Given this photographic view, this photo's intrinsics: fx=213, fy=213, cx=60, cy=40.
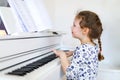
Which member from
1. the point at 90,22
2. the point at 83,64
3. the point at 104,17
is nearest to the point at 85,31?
the point at 90,22

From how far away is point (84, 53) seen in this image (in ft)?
4.65

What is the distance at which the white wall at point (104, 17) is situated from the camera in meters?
2.43

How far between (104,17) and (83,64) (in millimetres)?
1189

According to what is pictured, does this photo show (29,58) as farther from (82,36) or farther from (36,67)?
(82,36)

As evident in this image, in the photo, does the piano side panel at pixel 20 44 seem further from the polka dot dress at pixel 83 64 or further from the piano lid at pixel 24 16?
the polka dot dress at pixel 83 64

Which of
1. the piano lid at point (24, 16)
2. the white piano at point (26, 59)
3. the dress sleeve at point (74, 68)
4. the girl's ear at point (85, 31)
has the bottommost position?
the dress sleeve at point (74, 68)

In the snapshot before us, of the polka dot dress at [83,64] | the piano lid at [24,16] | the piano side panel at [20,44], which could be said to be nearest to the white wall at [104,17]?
the piano lid at [24,16]

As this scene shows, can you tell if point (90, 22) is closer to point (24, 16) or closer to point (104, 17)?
point (24, 16)

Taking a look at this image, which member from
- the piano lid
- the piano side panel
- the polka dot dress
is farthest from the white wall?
the polka dot dress

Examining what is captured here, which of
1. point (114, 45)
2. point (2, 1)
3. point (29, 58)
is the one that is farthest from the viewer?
point (114, 45)

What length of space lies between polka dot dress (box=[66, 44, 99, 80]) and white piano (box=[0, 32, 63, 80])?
0.09 m

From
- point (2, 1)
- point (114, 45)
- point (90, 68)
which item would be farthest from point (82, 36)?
point (114, 45)

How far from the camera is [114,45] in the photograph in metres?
2.46

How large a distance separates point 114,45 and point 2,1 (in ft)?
4.80
